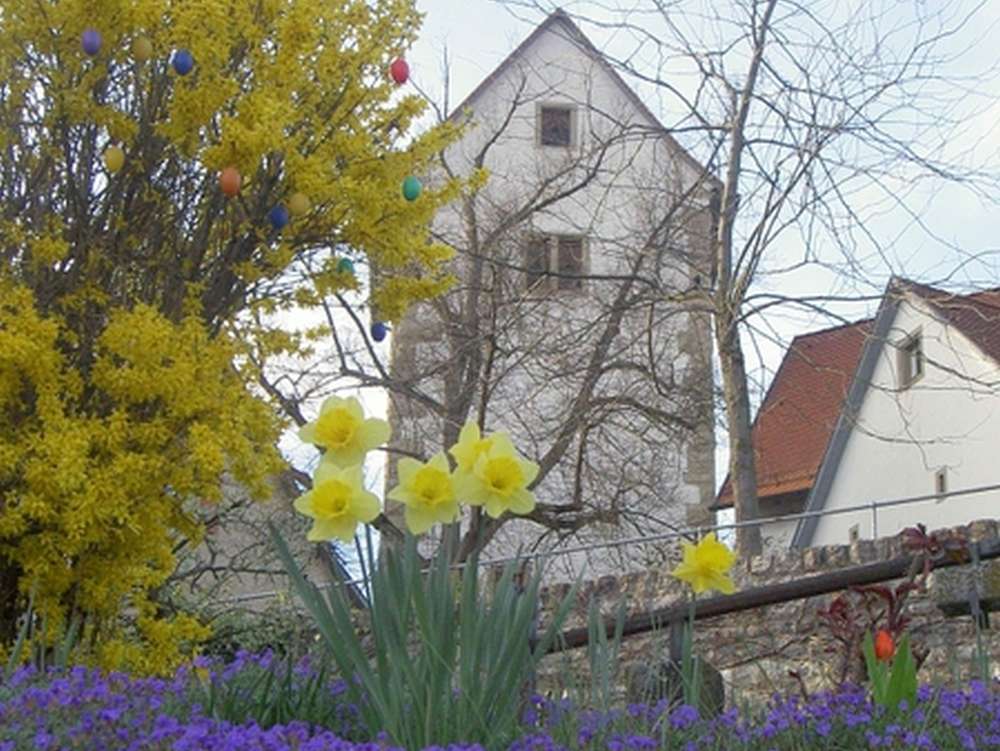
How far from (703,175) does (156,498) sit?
883 cm

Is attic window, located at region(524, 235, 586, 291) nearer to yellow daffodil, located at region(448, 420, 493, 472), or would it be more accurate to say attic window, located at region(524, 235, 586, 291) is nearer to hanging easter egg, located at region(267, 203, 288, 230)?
hanging easter egg, located at region(267, 203, 288, 230)

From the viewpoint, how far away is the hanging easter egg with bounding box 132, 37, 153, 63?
5969 mm

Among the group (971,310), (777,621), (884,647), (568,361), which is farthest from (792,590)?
(568,361)

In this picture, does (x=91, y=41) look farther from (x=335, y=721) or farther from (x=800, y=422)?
(x=800, y=422)

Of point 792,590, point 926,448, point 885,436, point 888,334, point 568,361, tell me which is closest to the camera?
point 792,590

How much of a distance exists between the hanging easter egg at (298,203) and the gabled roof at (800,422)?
1872 centimetres

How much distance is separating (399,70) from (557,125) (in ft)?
52.8

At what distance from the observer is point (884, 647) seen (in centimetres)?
322

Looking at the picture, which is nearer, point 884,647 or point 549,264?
point 884,647

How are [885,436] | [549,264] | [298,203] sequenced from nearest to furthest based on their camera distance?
[298,203] < [549,264] < [885,436]

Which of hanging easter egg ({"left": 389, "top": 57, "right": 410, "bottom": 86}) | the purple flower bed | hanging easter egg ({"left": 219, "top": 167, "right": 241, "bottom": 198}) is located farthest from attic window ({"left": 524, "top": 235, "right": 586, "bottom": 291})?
the purple flower bed

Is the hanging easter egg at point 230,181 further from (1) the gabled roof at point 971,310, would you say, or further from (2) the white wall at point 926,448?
(2) the white wall at point 926,448

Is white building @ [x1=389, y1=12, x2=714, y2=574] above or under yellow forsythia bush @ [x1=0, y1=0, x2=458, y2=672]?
above

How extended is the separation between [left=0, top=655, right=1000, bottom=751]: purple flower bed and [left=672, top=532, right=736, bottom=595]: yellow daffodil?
270 millimetres
